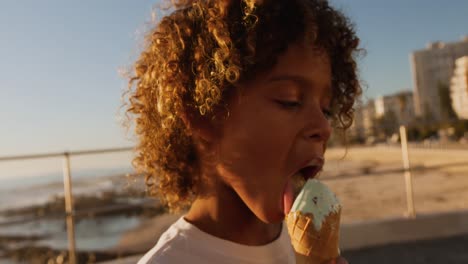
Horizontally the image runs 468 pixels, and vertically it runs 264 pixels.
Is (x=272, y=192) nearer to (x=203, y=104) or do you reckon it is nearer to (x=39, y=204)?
(x=203, y=104)

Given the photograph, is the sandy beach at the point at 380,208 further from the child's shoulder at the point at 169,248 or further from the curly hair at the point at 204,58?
the child's shoulder at the point at 169,248

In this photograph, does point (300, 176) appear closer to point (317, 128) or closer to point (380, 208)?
point (317, 128)

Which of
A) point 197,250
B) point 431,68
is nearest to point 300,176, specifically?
point 197,250

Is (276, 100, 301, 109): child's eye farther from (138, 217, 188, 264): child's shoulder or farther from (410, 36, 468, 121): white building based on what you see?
(410, 36, 468, 121): white building

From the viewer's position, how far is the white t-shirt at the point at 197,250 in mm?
1216

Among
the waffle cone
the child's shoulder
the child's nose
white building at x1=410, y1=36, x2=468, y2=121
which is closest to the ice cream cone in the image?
the waffle cone

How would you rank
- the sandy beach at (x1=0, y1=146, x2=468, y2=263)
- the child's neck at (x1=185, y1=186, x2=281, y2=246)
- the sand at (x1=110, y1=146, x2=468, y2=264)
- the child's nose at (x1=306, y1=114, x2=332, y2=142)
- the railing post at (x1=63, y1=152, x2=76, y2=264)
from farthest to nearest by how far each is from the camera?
1. the sandy beach at (x1=0, y1=146, x2=468, y2=263)
2. the sand at (x1=110, y1=146, x2=468, y2=264)
3. the railing post at (x1=63, y1=152, x2=76, y2=264)
4. the child's neck at (x1=185, y1=186, x2=281, y2=246)
5. the child's nose at (x1=306, y1=114, x2=332, y2=142)

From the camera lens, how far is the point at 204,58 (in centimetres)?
131

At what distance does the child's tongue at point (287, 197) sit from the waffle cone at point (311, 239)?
0.03 meters

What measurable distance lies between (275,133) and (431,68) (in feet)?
415

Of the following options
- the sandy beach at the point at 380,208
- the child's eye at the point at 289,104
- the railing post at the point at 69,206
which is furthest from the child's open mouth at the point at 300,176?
the railing post at the point at 69,206

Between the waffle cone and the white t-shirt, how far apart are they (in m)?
0.21

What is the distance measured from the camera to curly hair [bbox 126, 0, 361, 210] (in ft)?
4.08

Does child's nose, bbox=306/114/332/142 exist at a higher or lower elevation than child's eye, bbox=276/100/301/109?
lower
